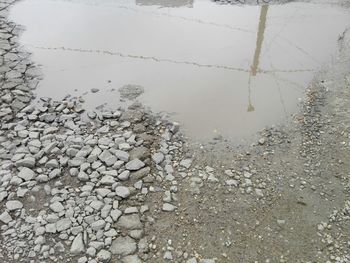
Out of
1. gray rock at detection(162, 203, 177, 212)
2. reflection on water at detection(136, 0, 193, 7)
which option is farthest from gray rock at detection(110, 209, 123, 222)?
reflection on water at detection(136, 0, 193, 7)

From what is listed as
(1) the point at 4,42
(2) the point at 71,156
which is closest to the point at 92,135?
(2) the point at 71,156

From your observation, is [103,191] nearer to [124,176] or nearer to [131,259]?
[124,176]

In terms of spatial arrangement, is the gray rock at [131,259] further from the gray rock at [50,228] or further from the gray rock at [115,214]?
the gray rock at [50,228]

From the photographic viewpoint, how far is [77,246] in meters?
3.39

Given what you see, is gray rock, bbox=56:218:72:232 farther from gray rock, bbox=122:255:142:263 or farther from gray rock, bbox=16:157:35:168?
gray rock, bbox=16:157:35:168

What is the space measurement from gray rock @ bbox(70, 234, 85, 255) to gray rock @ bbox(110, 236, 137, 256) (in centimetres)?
28

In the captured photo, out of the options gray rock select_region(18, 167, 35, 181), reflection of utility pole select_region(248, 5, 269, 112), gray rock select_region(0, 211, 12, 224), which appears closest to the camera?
gray rock select_region(0, 211, 12, 224)

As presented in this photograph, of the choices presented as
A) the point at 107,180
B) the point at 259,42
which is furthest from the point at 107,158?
the point at 259,42

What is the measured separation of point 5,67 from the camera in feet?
19.3

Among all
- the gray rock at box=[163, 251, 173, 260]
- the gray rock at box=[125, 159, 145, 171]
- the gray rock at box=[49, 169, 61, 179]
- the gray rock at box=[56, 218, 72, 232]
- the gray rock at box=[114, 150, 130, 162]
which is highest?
the gray rock at box=[114, 150, 130, 162]

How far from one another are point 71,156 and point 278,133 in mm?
2624

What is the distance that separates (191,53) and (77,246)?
157 inches

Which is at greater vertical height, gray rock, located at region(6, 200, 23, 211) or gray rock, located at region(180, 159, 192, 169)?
gray rock, located at region(180, 159, 192, 169)

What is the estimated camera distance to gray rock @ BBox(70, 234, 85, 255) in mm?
3365
